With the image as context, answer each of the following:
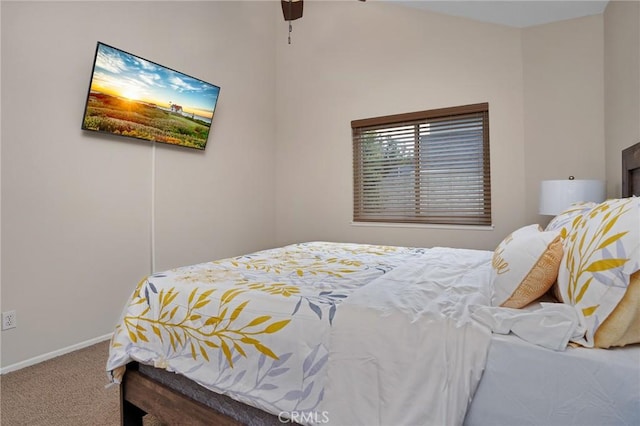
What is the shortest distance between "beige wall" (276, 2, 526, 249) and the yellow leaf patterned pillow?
224cm

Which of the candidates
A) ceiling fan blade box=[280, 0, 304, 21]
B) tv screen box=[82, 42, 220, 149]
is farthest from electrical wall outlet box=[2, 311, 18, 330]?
ceiling fan blade box=[280, 0, 304, 21]

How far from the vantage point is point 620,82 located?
7.39 ft

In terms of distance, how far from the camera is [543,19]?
2.79 meters

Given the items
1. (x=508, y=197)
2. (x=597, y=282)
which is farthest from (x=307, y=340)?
(x=508, y=197)

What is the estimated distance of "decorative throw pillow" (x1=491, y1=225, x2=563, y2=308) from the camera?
3.64 feet

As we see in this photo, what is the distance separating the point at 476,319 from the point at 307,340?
20.8 inches

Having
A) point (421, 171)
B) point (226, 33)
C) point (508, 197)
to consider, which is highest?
point (226, 33)

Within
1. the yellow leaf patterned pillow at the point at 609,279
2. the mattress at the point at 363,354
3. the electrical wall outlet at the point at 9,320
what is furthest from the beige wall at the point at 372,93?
the electrical wall outlet at the point at 9,320

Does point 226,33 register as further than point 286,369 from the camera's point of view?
Yes

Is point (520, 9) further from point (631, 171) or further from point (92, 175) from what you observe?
point (92, 175)

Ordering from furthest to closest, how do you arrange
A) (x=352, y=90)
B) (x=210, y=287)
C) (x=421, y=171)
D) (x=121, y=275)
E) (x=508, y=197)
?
(x=352, y=90) → (x=421, y=171) → (x=508, y=197) → (x=121, y=275) → (x=210, y=287)

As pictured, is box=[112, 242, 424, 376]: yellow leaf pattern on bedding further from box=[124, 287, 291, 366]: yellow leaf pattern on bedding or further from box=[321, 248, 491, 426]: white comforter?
box=[321, 248, 491, 426]: white comforter

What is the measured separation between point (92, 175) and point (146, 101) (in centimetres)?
72

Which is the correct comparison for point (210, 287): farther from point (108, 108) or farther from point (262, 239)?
point (262, 239)
